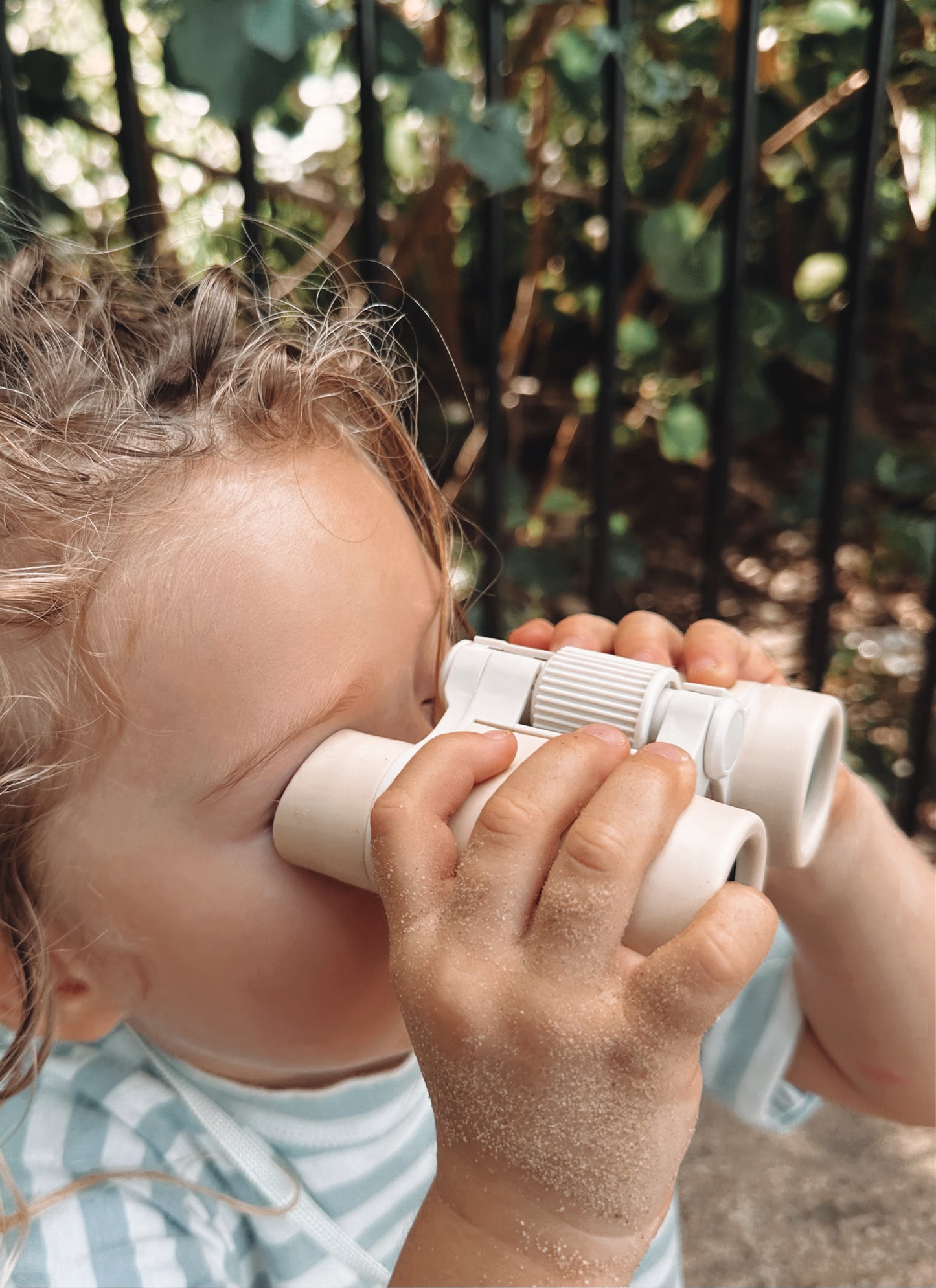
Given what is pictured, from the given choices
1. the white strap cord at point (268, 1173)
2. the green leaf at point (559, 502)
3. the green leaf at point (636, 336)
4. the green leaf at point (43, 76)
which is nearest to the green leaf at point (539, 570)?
the green leaf at point (559, 502)

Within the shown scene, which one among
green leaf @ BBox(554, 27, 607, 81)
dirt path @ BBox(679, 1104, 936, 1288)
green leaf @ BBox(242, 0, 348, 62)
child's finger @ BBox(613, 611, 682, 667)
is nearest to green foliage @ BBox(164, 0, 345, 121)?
green leaf @ BBox(242, 0, 348, 62)

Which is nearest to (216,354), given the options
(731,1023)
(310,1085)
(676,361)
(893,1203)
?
(310,1085)

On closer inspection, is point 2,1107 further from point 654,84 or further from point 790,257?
point 790,257

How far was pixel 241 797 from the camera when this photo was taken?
616 mm

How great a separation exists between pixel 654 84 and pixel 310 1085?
1.17 m

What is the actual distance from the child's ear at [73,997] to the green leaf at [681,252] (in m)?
1.02

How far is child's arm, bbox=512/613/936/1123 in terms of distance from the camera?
32.9 inches

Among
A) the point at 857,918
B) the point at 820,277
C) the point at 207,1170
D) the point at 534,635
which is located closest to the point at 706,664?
the point at 534,635

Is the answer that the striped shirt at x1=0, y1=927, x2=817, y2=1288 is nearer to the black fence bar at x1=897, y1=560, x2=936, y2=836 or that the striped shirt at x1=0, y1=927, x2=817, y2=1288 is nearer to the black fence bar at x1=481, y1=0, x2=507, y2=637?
the black fence bar at x1=481, y1=0, x2=507, y2=637

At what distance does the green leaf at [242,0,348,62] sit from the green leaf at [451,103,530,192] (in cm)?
17

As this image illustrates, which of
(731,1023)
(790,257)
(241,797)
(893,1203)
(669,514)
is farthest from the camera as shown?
(669,514)

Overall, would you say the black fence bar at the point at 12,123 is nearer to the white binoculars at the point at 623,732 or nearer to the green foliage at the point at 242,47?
the green foliage at the point at 242,47

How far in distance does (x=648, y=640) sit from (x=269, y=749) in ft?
1.13

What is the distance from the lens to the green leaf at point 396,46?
3.66ft
